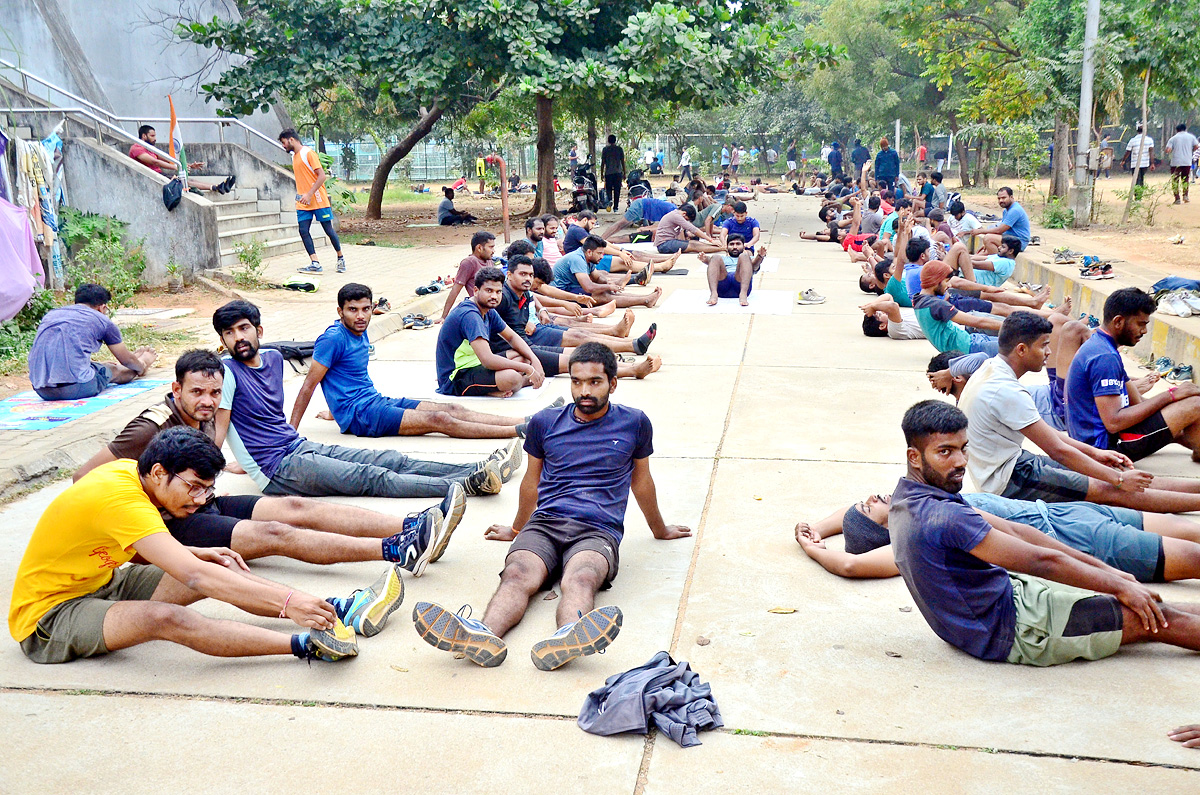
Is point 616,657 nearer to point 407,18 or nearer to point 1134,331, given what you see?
point 1134,331

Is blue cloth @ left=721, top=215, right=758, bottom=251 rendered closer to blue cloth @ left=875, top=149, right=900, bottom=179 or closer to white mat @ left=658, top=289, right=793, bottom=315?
white mat @ left=658, top=289, right=793, bottom=315

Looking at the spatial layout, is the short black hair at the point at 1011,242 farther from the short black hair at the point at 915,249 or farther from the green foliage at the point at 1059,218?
the green foliage at the point at 1059,218

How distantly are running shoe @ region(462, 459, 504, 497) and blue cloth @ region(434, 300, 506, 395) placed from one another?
215 centimetres

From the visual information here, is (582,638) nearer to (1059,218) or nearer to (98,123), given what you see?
(98,123)

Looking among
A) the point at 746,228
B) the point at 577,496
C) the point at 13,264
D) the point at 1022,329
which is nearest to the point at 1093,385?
the point at 1022,329

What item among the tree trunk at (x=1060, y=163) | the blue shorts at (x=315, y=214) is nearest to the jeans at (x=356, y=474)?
the blue shorts at (x=315, y=214)

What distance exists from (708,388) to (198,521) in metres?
5.18

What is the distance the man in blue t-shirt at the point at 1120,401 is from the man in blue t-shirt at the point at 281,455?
346 cm

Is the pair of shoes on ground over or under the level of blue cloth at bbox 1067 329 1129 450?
under

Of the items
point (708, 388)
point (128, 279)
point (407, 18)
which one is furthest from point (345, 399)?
point (407, 18)

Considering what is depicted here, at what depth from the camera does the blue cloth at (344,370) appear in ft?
22.6

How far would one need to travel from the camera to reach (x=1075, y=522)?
15.4 ft

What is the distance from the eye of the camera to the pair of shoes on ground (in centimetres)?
398

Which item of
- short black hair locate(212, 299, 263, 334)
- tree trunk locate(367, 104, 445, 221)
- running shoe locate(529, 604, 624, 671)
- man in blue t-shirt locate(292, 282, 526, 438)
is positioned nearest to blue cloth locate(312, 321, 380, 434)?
man in blue t-shirt locate(292, 282, 526, 438)
